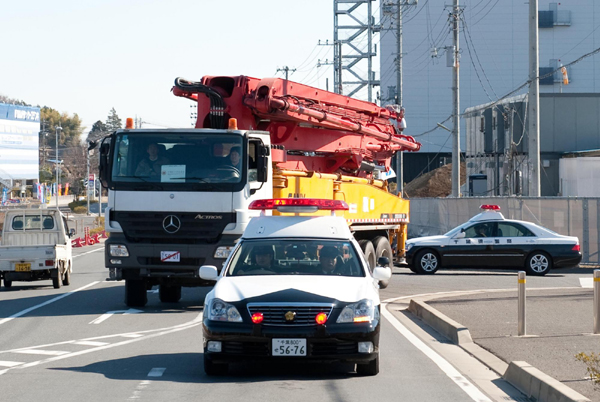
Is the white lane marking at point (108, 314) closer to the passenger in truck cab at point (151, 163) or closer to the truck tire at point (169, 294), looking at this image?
the truck tire at point (169, 294)

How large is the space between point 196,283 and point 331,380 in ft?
22.4

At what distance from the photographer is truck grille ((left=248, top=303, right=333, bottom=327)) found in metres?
8.79

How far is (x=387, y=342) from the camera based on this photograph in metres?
12.0

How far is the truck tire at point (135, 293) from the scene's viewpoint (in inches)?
642

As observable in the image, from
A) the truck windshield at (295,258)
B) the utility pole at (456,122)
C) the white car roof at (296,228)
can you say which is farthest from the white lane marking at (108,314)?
the utility pole at (456,122)

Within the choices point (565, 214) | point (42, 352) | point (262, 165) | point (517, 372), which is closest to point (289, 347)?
point (517, 372)

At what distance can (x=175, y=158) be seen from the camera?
15250 mm

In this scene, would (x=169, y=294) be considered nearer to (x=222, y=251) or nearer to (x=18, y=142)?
(x=222, y=251)

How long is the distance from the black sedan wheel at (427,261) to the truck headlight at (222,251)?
1124cm

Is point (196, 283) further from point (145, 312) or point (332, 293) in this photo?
point (332, 293)

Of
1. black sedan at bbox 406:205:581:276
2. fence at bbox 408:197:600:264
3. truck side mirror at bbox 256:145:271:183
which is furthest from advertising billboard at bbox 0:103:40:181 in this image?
truck side mirror at bbox 256:145:271:183

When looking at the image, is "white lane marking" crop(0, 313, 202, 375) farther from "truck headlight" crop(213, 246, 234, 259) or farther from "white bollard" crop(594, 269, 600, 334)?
"white bollard" crop(594, 269, 600, 334)

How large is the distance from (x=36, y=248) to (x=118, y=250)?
641 centimetres

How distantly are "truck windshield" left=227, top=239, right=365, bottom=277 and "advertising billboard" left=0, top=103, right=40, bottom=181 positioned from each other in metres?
92.0
